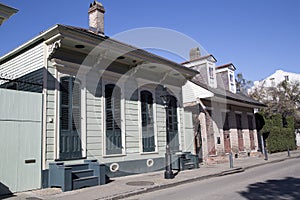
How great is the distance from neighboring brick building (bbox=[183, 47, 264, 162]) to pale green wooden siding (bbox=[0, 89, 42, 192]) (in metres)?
9.02

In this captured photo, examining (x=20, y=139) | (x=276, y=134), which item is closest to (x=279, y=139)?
(x=276, y=134)

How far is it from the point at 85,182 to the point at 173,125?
668 centimetres

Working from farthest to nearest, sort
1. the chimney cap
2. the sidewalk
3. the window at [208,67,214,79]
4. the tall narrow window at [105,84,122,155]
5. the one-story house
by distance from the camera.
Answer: the window at [208,67,214,79]
the chimney cap
the tall narrow window at [105,84,122,155]
the one-story house
the sidewalk

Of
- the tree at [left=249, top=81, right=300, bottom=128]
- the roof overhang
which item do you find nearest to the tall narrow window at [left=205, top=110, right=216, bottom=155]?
the roof overhang

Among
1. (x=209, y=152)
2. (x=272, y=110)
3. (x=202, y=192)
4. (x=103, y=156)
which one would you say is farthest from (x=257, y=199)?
(x=272, y=110)

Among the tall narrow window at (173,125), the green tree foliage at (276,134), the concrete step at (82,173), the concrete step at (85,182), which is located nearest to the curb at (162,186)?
the concrete step at (85,182)

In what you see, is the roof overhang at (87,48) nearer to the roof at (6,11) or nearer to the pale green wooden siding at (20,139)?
the roof at (6,11)

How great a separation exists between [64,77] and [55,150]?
2.67m

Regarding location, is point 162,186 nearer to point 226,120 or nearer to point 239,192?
point 239,192

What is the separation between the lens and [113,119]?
1188 cm

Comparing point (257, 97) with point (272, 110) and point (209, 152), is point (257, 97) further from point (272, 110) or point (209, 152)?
point (209, 152)

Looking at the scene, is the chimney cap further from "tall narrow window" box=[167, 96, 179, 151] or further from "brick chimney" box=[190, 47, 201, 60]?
"brick chimney" box=[190, 47, 201, 60]

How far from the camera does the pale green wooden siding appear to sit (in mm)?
8633

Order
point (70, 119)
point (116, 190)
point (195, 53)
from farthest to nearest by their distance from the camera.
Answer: point (195, 53), point (70, 119), point (116, 190)
